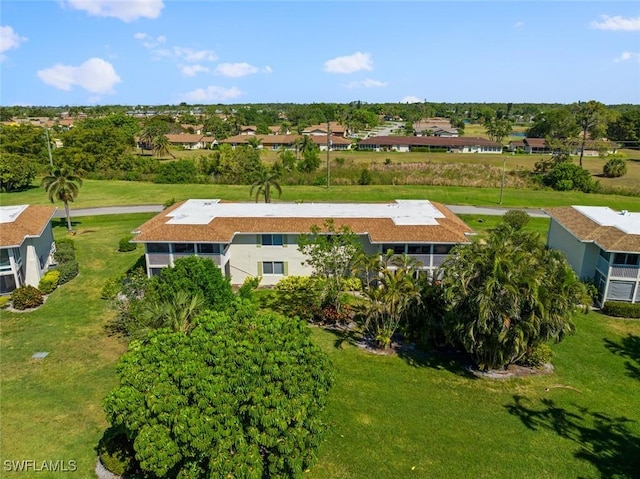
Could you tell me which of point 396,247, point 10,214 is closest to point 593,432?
point 396,247

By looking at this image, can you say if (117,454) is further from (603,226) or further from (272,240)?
(603,226)

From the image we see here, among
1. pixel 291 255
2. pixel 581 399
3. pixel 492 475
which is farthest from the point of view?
pixel 291 255

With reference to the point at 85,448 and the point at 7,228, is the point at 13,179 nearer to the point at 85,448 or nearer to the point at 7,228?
the point at 7,228

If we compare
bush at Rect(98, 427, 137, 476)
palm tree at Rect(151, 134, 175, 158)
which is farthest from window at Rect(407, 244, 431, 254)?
palm tree at Rect(151, 134, 175, 158)

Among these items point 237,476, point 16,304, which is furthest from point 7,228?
point 237,476

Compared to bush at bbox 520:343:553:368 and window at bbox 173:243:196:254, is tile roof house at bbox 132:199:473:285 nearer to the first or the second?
window at bbox 173:243:196:254

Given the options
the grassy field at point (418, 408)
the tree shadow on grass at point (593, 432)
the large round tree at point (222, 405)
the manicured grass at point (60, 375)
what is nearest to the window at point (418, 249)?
the grassy field at point (418, 408)
